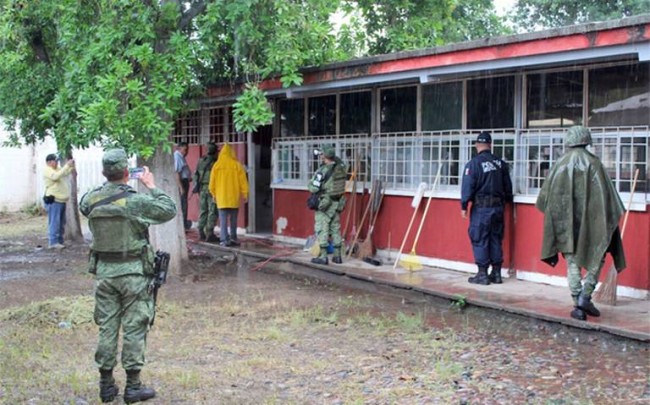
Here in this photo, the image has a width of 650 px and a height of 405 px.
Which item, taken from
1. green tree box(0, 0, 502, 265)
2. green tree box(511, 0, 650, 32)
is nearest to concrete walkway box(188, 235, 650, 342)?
green tree box(0, 0, 502, 265)

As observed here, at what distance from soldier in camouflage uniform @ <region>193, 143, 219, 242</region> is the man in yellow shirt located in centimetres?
227

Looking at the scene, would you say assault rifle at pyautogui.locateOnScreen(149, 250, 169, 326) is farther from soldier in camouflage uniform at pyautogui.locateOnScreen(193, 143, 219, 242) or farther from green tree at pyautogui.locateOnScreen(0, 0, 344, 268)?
soldier in camouflage uniform at pyautogui.locateOnScreen(193, 143, 219, 242)

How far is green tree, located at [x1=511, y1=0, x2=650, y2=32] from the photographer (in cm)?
2120

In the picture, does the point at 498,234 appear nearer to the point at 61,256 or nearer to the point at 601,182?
the point at 601,182

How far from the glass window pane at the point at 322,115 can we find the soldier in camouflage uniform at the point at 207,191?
2.12 metres

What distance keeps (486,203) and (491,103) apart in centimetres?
147

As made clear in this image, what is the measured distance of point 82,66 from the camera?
9266mm

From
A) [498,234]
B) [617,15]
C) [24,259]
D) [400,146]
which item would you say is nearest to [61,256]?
[24,259]

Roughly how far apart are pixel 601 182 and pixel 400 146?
4.20m

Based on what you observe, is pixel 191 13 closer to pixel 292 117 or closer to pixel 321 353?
pixel 292 117

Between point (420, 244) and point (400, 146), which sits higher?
point (400, 146)

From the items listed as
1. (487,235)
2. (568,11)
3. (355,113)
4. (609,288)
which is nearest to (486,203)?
(487,235)

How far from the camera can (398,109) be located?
1106cm

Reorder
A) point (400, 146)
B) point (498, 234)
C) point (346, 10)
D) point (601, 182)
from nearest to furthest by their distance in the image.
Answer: point (601, 182), point (498, 234), point (400, 146), point (346, 10)
